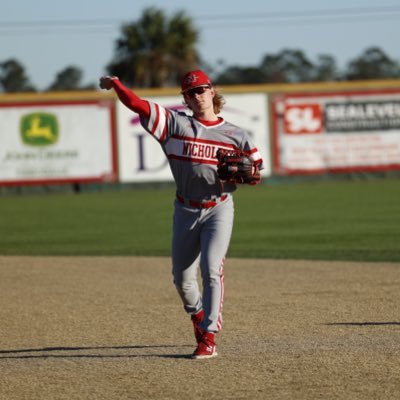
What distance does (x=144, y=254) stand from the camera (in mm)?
15328

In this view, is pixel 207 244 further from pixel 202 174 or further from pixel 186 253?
pixel 202 174

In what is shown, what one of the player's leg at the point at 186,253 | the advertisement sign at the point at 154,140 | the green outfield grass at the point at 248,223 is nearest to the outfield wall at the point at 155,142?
the advertisement sign at the point at 154,140

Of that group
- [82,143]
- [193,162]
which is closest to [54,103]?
[82,143]

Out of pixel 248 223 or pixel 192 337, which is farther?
pixel 248 223

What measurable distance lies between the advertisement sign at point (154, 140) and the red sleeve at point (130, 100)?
24.0 m

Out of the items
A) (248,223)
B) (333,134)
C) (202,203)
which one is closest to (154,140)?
(333,134)

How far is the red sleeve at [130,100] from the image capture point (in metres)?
6.81

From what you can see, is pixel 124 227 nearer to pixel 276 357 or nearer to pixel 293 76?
pixel 276 357

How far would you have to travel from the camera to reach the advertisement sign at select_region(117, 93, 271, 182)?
31.3m

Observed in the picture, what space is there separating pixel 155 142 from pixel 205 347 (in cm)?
2465

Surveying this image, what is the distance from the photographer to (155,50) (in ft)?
188

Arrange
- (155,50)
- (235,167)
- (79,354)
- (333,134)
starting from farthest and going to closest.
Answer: (155,50)
(333,134)
(79,354)
(235,167)

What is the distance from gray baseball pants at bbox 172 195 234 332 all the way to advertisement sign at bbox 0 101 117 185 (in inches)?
959

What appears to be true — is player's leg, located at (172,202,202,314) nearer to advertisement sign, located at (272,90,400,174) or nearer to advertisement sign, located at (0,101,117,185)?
advertisement sign, located at (0,101,117,185)
